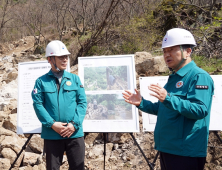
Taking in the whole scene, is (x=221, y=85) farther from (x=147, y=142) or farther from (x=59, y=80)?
(x=59, y=80)

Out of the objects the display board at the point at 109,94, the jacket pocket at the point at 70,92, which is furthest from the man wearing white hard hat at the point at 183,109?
the display board at the point at 109,94

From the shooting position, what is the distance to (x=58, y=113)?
2598mm

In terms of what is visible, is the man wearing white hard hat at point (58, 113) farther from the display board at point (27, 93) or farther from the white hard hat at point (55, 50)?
the display board at point (27, 93)

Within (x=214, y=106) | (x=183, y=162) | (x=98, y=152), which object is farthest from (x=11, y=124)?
(x=183, y=162)

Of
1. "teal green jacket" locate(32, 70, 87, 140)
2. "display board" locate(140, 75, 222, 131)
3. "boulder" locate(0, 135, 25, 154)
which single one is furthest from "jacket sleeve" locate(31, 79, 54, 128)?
"boulder" locate(0, 135, 25, 154)

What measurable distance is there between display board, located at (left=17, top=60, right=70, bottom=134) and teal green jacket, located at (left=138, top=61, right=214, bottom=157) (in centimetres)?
242

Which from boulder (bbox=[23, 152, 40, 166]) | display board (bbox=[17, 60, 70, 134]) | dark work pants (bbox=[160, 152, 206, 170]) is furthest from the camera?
boulder (bbox=[23, 152, 40, 166])

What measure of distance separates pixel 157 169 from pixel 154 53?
5.55 meters

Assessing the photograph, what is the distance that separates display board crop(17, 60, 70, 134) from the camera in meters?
3.61

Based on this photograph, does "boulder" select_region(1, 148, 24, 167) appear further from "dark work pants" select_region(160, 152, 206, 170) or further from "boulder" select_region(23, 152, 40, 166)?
"dark work pants" select_region(160, 152, 206, 170)

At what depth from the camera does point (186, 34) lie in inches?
72.8

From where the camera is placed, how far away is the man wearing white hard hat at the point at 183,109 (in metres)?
1.64

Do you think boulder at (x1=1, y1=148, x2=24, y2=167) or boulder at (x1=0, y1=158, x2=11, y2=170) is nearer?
boulder at (x1=0, y1=158, x2=11, y2=170)

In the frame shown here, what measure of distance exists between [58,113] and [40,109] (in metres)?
0.21
